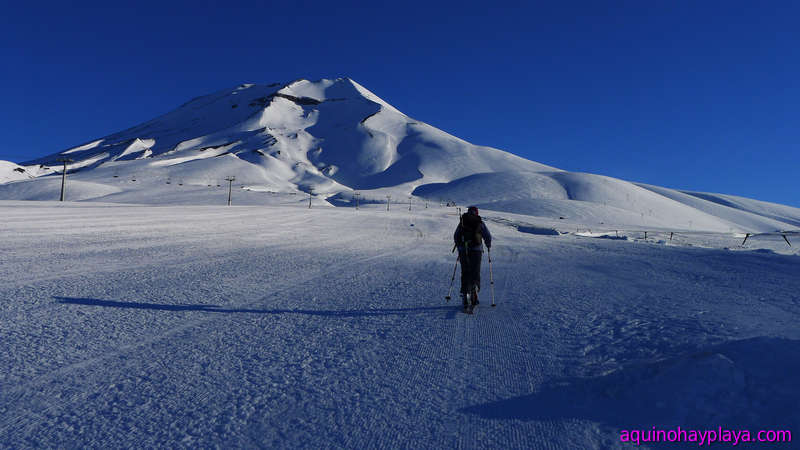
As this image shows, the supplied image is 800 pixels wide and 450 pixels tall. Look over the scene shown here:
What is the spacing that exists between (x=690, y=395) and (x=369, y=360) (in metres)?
3.26

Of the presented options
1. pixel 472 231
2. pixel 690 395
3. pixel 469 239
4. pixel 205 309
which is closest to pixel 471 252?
pixel 469 239

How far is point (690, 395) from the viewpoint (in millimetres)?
3908

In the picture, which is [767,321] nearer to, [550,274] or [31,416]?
[550,274]

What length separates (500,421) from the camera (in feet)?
12.4

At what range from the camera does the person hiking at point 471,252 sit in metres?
7.82

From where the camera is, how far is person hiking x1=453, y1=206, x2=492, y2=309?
308 inches

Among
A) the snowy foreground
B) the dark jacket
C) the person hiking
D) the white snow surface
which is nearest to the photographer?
the snowy foreground

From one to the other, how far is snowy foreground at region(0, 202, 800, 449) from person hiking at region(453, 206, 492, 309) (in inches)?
17.6

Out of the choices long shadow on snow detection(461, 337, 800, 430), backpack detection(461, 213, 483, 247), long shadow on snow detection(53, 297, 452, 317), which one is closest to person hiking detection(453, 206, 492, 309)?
backpack detection(461, 213, 483, 247)

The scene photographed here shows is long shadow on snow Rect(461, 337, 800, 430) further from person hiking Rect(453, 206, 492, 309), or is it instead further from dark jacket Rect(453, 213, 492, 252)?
dark jacket Rect(453, 213, 492, 252)

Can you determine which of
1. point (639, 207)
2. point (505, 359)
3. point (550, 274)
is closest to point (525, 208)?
point (639, 207)

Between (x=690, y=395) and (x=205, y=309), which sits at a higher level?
(x=690, y=395)

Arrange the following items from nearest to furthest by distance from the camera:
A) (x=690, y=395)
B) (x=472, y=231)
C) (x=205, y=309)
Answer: (x=690, y=395)
(x=205, y=309)
(x=472, y=231)

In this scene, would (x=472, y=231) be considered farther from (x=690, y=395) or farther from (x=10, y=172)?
(x=10, y=172)
